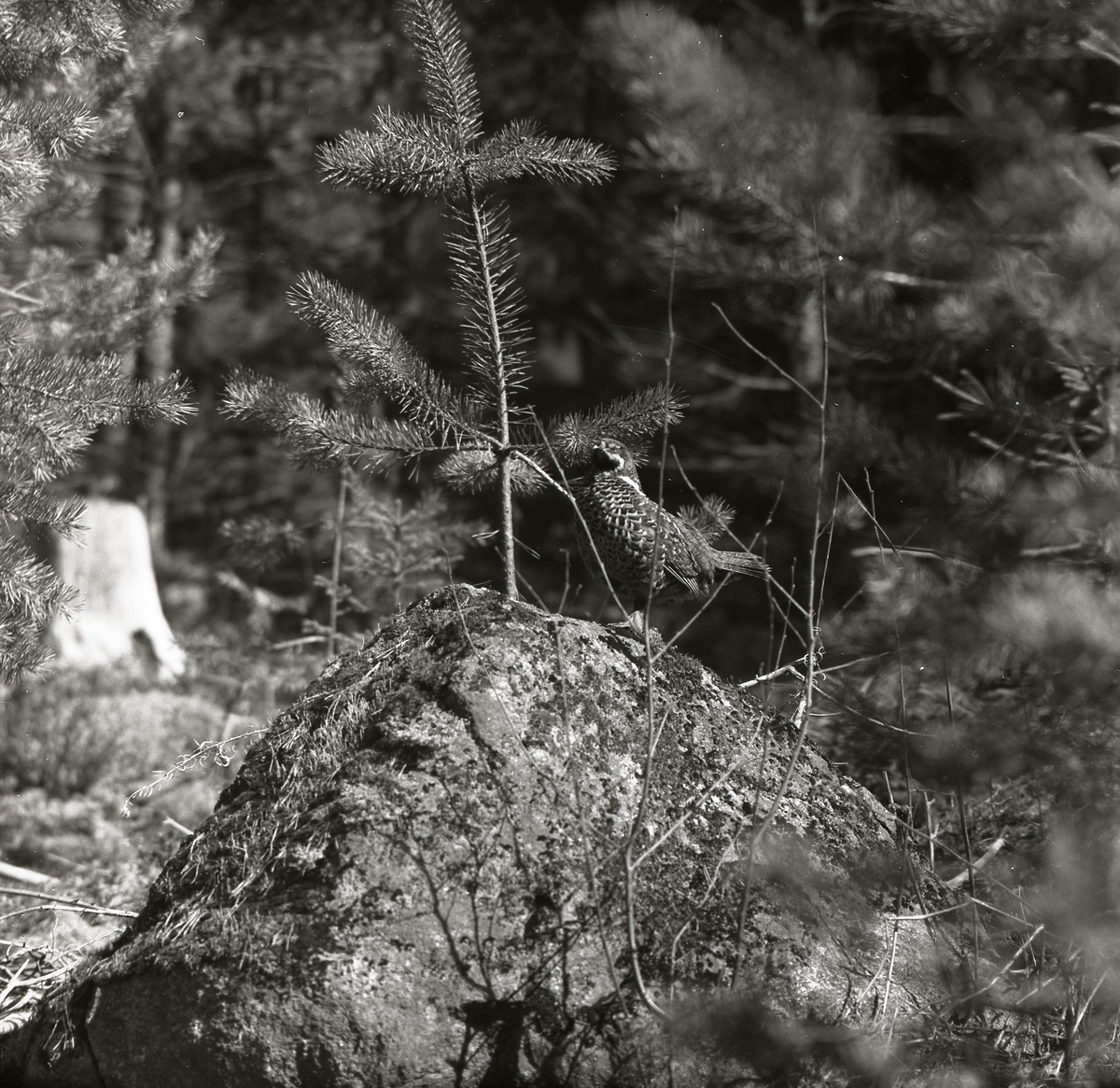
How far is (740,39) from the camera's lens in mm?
2412

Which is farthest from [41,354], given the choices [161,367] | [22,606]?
[161,367]

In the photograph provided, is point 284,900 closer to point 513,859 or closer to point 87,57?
point 513,859

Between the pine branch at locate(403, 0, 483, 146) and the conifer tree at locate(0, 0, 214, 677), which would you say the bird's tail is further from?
the conifer tree at locate(0, 0, 214, 677)

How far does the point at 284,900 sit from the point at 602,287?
7830 mm

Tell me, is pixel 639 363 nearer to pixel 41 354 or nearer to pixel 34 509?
pixel 41 354

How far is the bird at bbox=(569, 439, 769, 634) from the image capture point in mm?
3078

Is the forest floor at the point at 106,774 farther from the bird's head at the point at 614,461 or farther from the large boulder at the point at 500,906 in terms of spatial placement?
the bird's head at the point at 614,461

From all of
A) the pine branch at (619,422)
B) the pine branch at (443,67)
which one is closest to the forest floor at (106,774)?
the pine branch at (619,422)

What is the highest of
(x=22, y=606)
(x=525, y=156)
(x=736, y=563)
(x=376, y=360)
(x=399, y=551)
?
(x=525, y=156)

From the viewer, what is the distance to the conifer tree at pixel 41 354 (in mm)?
3639

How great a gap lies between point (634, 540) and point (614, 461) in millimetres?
283

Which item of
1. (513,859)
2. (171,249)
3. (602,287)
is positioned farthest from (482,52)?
(513,859)

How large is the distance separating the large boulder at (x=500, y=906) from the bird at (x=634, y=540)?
0.44m

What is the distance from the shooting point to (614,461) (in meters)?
3.25
